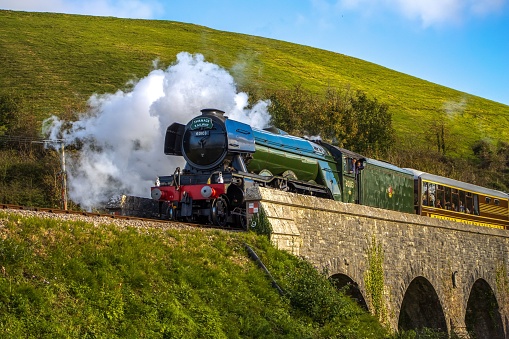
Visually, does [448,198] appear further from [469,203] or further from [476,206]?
[476,206]

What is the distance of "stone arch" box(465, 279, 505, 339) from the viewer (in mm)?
28391

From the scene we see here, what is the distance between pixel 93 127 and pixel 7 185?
10626 millimetres

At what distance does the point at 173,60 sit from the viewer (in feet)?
221

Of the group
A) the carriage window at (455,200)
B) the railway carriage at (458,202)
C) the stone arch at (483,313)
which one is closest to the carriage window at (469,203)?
the railway carriage at (458,202)

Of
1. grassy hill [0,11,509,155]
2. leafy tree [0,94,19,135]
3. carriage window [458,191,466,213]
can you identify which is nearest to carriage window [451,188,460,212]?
carriage window [458,191,466,213]

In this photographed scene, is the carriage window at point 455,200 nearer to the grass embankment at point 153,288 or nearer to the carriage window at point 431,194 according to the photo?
the carriage window at point 431,194

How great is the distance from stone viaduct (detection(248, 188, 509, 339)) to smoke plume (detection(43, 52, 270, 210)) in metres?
10.2

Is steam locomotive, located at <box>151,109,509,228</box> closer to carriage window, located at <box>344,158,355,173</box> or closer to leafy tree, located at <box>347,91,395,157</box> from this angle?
carriage window, located at <box>344,158,355,173</box>

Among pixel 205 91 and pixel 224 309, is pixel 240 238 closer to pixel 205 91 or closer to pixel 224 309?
pixel 224 309

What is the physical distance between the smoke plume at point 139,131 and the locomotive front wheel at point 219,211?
34.7 ft

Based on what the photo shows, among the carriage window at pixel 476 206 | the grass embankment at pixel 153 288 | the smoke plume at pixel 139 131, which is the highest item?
the smoke plume at pixel 139 131

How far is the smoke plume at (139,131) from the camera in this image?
29.5 metres

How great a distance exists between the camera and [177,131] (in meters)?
20.2

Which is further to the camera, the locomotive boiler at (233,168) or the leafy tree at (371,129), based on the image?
the leafy tree at (371,129)
